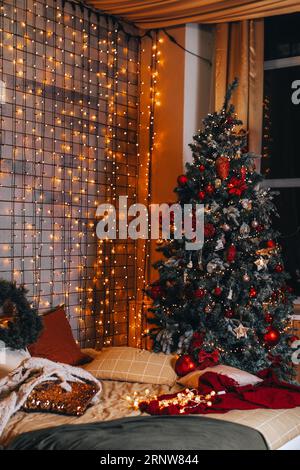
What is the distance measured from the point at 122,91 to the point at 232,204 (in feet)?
5.59

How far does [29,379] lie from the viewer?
11.4 ft

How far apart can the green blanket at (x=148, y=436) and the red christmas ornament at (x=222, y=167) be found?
1988 mm

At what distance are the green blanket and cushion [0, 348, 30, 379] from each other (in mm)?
952

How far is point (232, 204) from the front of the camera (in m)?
4.66

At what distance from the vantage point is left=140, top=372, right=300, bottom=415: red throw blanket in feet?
10.9

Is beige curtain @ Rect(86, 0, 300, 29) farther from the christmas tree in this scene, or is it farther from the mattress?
the mattress

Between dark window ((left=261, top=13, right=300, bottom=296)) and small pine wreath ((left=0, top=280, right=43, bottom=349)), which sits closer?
small pine wreath ((left=0, top=280, right=43, bottom=349))

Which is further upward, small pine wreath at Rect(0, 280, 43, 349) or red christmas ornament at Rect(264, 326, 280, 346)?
small pine wreath at Rect(0, 280, 43, 349)

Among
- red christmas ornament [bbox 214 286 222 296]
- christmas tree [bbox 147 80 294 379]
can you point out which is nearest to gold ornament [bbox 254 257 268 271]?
christmas tree [bbox 147 80 294 379]

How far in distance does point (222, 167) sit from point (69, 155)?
1.32 m

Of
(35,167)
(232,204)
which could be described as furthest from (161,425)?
(35,167)

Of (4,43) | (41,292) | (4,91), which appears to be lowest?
(41,292)

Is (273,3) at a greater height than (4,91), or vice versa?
(273,3)
